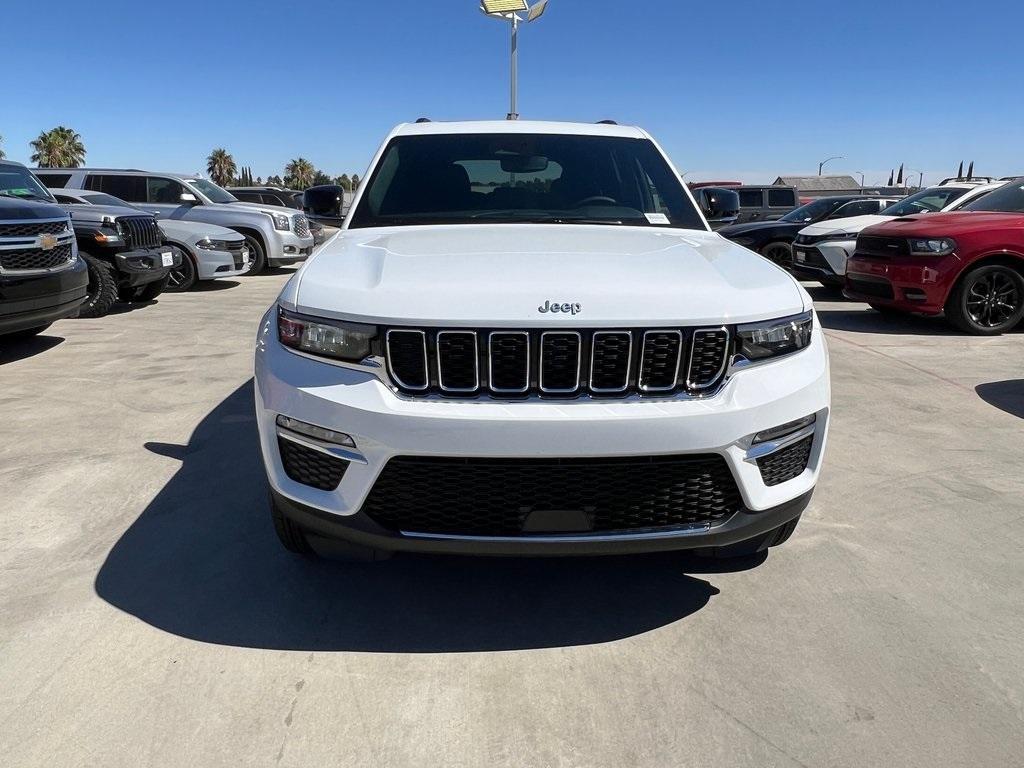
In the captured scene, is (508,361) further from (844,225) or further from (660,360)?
(844,225)

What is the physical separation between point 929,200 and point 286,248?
1024cm

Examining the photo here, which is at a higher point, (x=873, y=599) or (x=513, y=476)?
(x=513, y=476)

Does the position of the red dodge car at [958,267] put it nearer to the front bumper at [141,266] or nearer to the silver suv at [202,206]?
the front bumper at [141,266]

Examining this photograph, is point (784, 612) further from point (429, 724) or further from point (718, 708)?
point (429, 724)

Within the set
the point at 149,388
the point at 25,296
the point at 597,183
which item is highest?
the point at 597,183

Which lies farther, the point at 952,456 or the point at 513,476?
the point at 952,456

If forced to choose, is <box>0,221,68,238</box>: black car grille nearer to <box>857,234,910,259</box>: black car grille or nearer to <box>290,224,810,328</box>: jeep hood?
<box>290,224,810,328</box>: jeep hood

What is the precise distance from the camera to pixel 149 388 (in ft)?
18.4

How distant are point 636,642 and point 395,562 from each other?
3.30 feet

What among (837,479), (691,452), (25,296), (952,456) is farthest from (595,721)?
(25,296)

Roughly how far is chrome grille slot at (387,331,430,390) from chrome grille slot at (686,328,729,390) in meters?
0.78

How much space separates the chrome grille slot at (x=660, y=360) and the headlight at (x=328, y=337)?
2.60 feet

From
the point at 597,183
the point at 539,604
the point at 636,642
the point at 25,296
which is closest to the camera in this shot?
the point at 636,642

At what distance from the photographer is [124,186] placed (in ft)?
40.8
